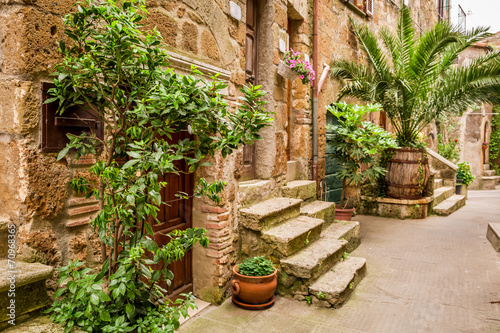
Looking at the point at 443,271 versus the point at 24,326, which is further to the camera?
the point at 443,271

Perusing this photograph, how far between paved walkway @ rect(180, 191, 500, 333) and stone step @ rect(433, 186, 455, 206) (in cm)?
242

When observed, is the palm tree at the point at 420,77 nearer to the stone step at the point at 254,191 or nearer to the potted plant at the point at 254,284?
the stone step at the point at 254,191

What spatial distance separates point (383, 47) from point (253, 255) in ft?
22.2

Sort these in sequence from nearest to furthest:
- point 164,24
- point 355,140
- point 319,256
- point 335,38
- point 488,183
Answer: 1. point 164,24
2. point 319,256
3. point 355,140
4. point 335,38
5. point 488,183

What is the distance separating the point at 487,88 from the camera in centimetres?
665

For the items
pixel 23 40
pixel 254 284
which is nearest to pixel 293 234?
pixel 254 284

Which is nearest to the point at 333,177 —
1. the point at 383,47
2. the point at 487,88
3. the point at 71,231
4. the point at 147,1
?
the point at 487,88

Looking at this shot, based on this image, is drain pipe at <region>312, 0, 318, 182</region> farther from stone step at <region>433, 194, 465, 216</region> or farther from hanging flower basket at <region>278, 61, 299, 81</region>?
stone step at <region>433, 194, 465, 216</region>

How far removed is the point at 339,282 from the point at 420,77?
5008mm

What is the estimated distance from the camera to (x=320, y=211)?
4.87 meters

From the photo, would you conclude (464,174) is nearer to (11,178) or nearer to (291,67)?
(291,67)

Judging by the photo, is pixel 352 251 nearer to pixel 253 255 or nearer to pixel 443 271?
pixel 443 271

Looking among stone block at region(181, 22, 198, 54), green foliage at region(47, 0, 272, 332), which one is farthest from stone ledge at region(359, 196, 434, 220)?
green foliage at region(47, 0, 272, 332)

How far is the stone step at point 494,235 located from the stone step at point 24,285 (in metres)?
5.60
